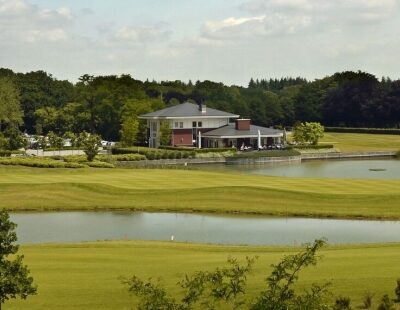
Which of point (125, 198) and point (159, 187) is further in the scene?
point (159, 187)

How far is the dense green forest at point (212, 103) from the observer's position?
114 meters

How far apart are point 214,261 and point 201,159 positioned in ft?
200

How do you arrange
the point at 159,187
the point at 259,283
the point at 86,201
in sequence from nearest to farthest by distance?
the point at 259,283
the point at 86,201
the point at 159,187

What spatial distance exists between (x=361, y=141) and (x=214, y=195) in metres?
69.3

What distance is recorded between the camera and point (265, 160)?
3268 inches

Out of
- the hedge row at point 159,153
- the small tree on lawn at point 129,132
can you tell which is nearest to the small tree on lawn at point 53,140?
the small tree on lawn at point 129,132

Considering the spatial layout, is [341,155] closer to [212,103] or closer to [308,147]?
[308,147]

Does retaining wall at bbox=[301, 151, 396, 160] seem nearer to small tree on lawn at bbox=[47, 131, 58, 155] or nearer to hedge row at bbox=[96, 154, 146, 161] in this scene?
hedge row at bbox=[96, 154, 146, 161]

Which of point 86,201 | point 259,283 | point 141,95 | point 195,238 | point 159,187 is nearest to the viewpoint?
point 259,283

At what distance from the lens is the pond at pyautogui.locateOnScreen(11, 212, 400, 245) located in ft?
104

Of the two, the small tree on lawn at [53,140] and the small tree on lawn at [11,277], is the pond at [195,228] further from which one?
the small tree on lawn at [53,140]

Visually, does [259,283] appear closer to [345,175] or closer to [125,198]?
[125,198]

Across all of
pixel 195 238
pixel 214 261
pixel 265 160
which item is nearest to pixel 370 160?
pixel 265 160

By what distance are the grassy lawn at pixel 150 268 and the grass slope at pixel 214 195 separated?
1290cm
